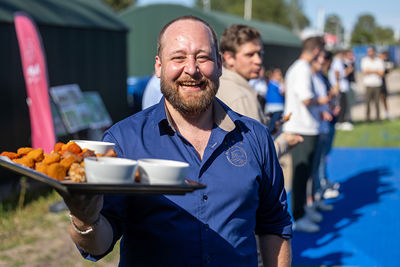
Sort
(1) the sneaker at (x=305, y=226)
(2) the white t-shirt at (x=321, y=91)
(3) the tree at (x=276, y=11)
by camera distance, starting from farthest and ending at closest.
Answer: (3) the tree at (x=276, y=11)
(2) the white t-shirt at (x=321, y=91)
(1) the sneaker at (x=305, y=226)

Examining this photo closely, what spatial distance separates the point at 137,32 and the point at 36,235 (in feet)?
45.2

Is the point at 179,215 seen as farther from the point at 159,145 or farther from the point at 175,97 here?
the point at 175,97

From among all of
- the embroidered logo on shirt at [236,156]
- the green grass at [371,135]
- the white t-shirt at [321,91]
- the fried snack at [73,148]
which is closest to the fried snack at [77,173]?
Result: the fried snack at [73,148]

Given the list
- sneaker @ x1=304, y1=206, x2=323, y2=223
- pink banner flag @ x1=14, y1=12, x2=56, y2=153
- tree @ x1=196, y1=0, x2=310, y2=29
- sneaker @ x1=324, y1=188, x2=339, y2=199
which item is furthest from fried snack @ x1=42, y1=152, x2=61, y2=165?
tree @ x1=196, y1=0, x2=310, y2=29

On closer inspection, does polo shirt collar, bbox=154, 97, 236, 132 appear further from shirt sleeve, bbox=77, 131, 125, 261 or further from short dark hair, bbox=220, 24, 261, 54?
short dark hair, bbox=220, 24, 261, 54

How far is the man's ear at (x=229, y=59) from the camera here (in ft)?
12.7

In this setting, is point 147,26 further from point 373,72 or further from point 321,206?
point 321,206

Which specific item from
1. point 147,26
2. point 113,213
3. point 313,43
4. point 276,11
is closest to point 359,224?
point 313,43

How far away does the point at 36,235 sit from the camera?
5535 millimetres

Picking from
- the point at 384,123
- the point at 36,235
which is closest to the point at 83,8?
the point at 36,235

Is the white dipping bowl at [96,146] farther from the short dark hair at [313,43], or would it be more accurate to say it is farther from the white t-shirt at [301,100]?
the short dark hair at [313,43]

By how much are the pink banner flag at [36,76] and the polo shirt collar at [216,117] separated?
4921 mm

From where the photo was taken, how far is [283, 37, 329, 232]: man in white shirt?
580 cm

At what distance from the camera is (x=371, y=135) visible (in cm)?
1306
